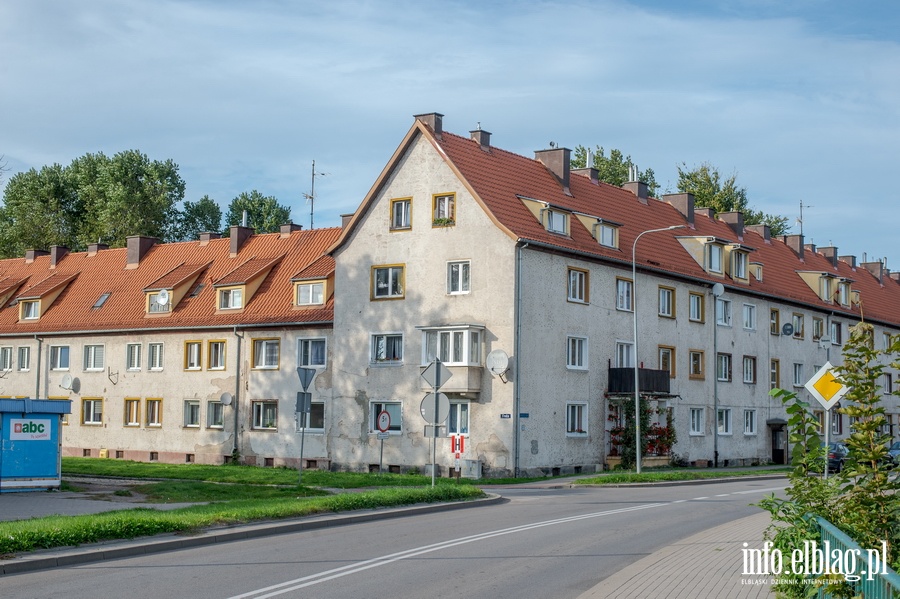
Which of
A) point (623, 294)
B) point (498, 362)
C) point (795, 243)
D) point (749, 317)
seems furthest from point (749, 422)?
point (498, 362)

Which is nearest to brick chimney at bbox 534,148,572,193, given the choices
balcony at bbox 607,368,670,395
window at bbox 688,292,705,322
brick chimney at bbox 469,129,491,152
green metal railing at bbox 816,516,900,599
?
brick chimney at bbox 469,129,491,152

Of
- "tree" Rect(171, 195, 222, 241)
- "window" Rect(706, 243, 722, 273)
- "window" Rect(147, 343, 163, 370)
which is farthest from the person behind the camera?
"tree" Rect(171, 195, 222, 241)

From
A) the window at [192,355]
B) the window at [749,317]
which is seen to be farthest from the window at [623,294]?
the window at [192,355]

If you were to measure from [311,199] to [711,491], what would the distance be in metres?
46.0

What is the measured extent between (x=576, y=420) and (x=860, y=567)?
105 ft

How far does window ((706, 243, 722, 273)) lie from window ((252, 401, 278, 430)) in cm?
2037

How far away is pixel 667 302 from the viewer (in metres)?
46.1

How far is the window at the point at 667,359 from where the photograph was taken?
148 feet

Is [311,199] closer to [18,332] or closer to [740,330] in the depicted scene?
[18,332]

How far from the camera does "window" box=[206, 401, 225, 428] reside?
46438mm

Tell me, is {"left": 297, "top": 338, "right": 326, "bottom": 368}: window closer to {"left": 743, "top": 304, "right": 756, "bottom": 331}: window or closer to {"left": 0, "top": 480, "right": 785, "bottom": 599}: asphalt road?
{"left": 743, "top": 304, "right": 756, "bottom": 331}: window

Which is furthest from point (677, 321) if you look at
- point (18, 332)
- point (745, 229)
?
point (18, 332)

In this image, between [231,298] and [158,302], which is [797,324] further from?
[158,302]

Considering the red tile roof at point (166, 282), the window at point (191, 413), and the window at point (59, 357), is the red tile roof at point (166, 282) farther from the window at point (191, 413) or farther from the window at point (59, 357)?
the window at point (191, 413)
